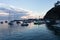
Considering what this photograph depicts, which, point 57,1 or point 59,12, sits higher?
point 57,1

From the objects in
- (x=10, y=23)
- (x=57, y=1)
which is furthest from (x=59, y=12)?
(x=10, y=23)

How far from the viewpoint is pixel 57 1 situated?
383ft

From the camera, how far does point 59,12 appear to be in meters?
102

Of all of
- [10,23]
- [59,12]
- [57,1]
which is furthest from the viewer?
[10,23]

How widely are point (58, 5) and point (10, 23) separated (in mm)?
57607

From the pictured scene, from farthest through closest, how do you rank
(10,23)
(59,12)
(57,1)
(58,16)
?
(10,23) → (57,1) → (58,16) → (59,12)

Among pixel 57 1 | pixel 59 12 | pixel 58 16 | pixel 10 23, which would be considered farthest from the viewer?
pixel 10 23

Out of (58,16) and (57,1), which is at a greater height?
(57,1)

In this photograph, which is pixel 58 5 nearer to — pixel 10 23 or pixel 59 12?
pixel 59 12

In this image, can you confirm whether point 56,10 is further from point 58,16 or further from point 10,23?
point 10,23

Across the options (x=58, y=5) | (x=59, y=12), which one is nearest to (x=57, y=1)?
(x=58, y=5)

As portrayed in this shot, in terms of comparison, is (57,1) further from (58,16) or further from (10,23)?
(10,23)

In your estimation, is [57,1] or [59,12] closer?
[59,12]

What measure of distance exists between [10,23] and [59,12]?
61847 millimetres
